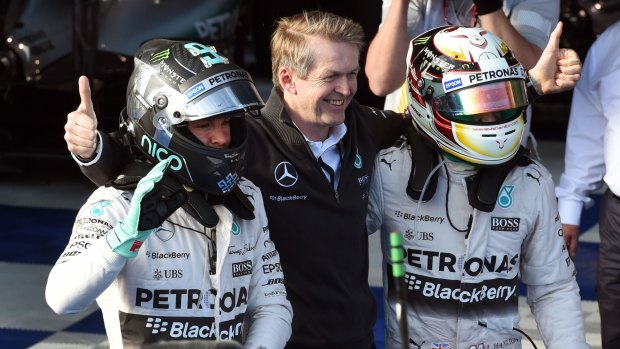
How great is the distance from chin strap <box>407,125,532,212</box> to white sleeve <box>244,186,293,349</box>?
0.57 meters

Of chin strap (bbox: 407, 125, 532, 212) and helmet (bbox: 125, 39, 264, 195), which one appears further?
chin strap (bbox: 407, 125, 532, 212)

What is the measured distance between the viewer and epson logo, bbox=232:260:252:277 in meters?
3.55

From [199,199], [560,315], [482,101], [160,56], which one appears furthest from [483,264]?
[160,56]

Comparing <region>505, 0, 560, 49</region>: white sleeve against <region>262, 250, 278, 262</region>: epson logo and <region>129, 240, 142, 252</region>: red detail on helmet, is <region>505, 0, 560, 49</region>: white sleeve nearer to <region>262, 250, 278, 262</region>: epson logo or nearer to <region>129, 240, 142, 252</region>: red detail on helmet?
<region>262, 250, 278, 262</region>: epson logo

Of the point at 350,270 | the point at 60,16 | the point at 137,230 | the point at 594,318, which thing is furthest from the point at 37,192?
the point at 137,230

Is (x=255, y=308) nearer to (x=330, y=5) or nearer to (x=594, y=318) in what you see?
(x=594, y=318)

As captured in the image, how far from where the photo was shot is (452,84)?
3.99m

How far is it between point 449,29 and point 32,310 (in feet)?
11.7

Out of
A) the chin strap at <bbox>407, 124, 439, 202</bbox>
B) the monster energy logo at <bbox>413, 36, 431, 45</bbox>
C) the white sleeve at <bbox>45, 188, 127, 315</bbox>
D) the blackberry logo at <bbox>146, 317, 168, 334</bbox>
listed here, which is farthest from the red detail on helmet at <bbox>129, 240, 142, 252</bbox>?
the monster energy logo at <bbox>413, 36, 431, 45</bbox>

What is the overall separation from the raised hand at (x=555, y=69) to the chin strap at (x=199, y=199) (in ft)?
3.93

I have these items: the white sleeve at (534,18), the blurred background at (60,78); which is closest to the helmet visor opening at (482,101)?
the white sleeve at (534,18)

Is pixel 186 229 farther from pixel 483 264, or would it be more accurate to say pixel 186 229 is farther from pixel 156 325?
pixel 483 264

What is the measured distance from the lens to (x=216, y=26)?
9688 millimetres

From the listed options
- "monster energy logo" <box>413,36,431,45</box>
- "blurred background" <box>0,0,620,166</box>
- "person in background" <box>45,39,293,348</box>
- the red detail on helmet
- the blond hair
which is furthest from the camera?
"blurred background" <box>0,0,620,166</box>
